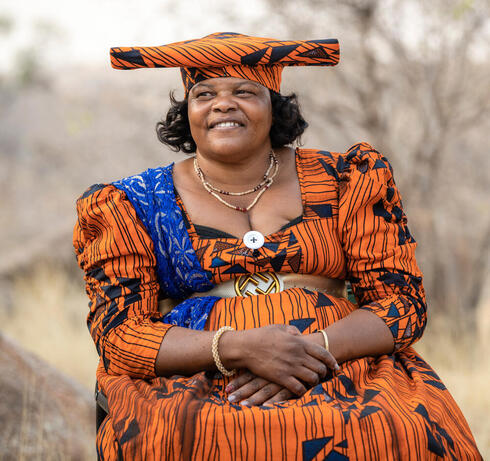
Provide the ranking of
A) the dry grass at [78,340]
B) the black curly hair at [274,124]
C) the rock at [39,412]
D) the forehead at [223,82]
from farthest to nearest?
1. the dry grass at [78,340]
2. the rock at [39,412]
3. the black curly hair at [274,124]
4. the forehead at [223,82]

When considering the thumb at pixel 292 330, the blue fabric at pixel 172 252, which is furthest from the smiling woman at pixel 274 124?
the thumb at pixel 292 330

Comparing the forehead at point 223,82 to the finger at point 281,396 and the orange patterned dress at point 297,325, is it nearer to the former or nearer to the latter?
the orange patterned dress at point 297,325

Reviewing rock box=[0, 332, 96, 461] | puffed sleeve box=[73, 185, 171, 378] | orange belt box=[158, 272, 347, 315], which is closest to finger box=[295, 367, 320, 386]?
orange belt box=[158, 272, 347, 315]

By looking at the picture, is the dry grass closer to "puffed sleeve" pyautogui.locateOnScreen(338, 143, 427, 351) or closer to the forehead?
"puffed sleeve" pyautogui.locateOnScreen(338, 143, 427, 351)

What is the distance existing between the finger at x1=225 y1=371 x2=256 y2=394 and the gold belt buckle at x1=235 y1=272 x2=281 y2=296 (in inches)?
13.0

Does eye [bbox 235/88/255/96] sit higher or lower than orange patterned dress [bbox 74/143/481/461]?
higher

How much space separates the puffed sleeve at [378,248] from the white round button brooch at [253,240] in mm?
311

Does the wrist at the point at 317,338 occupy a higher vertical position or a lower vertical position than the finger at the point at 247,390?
higher

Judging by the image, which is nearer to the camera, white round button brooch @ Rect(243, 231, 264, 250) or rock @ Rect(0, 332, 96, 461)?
white round button brooch @ Rect(243, 231, 264, 250)

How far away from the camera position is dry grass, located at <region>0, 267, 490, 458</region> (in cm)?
415

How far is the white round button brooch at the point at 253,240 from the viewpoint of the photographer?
7.65 ft

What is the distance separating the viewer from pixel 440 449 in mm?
1848

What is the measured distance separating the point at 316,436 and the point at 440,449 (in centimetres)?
37

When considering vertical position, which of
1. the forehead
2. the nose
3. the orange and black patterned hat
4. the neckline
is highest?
the orange and black patterned hat
